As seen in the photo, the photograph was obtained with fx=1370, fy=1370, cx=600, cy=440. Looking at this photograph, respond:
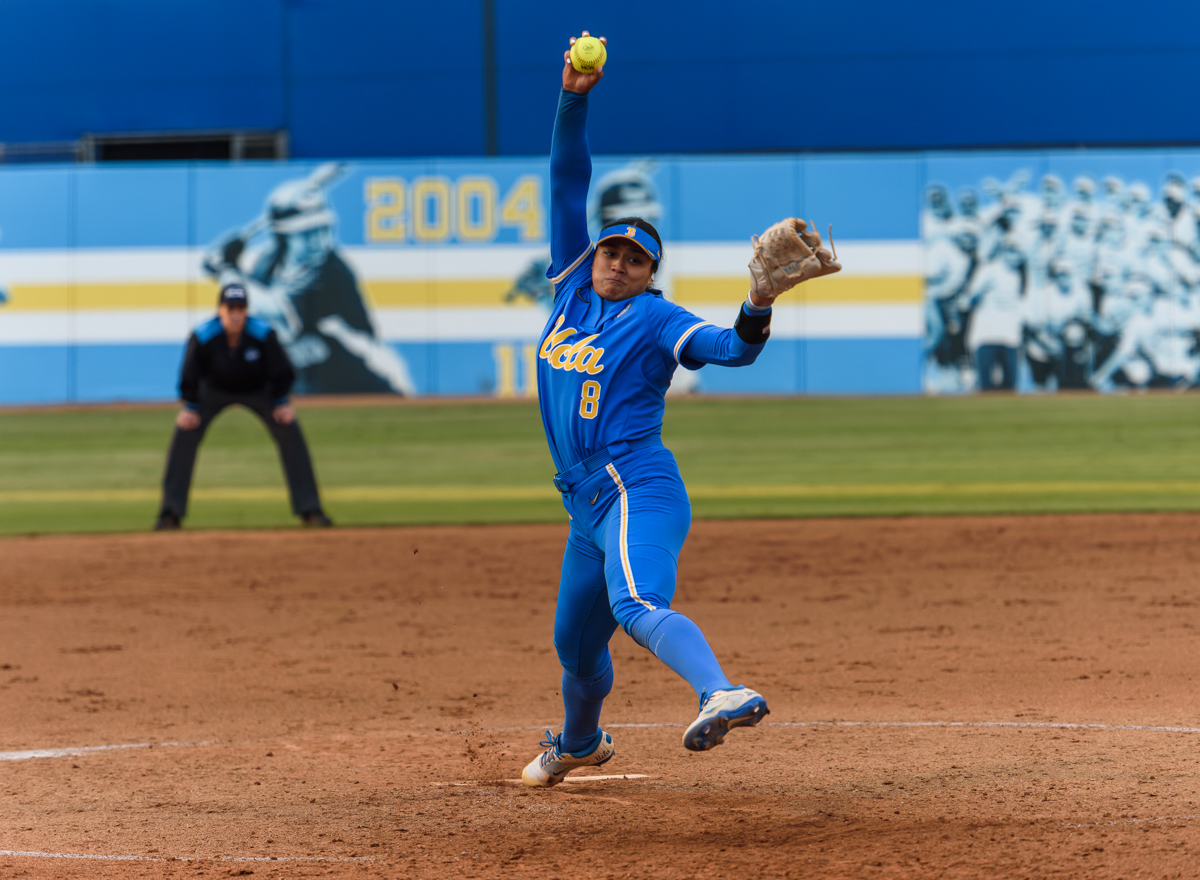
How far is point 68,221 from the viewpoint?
22219mm

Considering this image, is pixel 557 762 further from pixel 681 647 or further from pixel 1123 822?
pixel 1123 822

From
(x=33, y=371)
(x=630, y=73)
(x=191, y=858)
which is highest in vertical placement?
(x=630, y=73)

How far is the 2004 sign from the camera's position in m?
22.2

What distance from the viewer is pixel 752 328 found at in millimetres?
3932

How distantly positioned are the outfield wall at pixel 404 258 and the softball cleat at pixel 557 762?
56.8 ft

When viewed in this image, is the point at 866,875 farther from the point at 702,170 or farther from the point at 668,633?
the point at 702,170

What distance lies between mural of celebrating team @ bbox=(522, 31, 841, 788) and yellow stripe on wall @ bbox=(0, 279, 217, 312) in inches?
730

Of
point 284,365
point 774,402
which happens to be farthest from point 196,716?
point 774,402

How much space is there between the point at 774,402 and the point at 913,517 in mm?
9818

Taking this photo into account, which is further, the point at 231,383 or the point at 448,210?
the point at 448,210

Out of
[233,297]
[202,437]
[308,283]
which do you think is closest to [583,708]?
[233,297]

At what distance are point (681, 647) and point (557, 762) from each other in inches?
49.3

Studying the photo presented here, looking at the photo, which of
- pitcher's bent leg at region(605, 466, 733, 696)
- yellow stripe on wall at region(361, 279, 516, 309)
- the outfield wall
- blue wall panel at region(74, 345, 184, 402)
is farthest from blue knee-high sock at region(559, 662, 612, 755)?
blue wall panel at region(74, 345, 184, 402)

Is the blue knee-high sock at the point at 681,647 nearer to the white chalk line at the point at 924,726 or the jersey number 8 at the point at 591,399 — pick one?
the jersey number 8 at the point at 591,399
